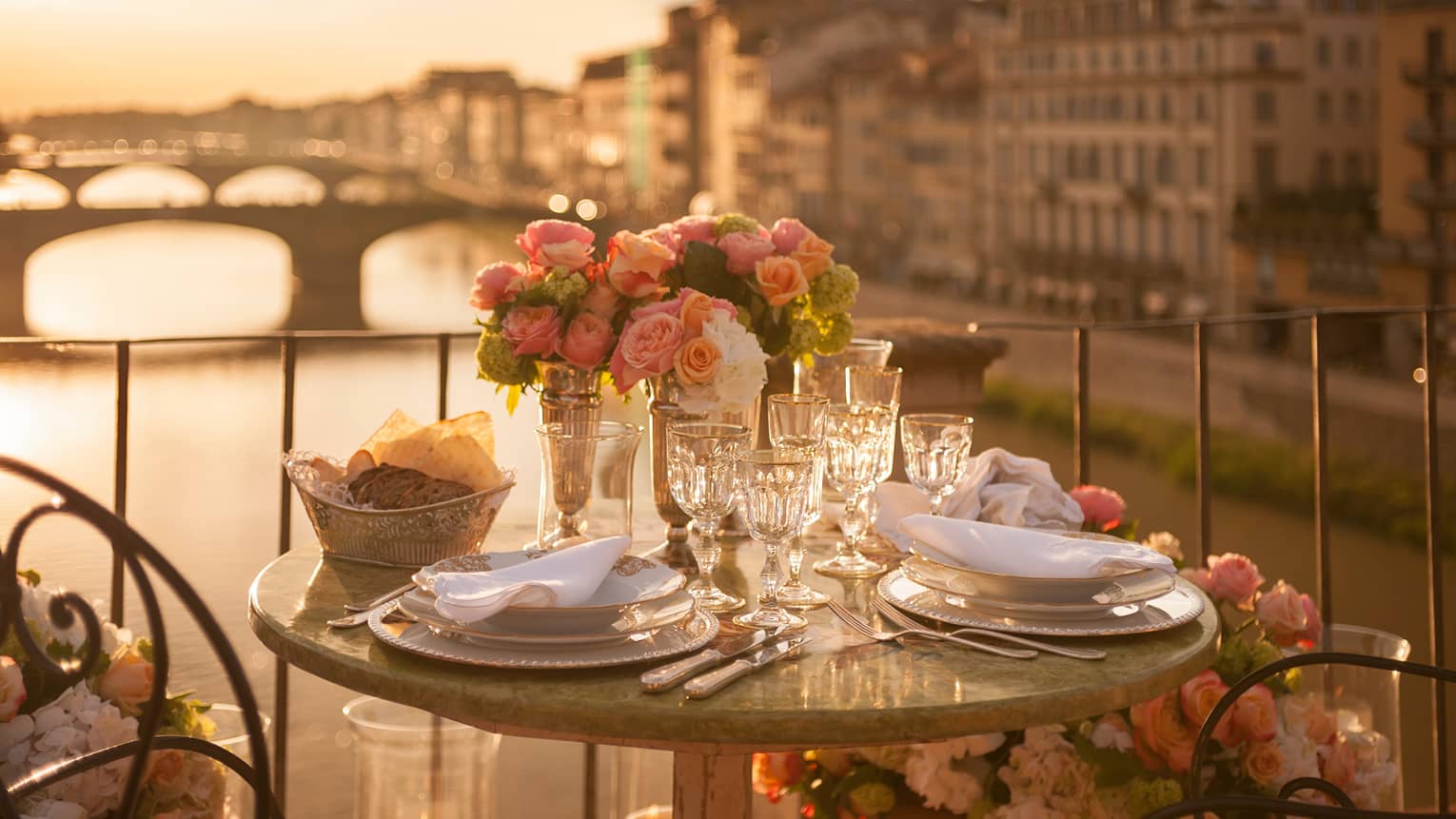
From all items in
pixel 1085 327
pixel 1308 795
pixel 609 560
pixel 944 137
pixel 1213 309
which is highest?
pixel 944 137

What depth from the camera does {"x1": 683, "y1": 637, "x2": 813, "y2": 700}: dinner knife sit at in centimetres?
138

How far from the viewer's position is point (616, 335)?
1925 mm

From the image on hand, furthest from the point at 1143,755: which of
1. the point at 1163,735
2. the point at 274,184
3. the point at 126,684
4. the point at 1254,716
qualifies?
the point at 274,184

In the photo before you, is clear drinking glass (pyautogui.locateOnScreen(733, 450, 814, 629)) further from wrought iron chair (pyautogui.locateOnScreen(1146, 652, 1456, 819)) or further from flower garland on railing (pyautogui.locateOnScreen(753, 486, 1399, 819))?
flower garland on railing (pyautogui.locateOnScreen(753, 486, 1399, 819))

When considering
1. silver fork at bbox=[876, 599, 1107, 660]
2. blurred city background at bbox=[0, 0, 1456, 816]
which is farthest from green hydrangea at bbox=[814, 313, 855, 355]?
blurred city background at bbox=[0, 0, 1456, 816]

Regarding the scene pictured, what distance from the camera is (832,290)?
80.3 inches

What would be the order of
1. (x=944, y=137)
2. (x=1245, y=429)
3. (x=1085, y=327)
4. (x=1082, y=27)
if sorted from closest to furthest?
(x=1085, y=327), (x=1245, y=429), (x=1082, y=27), (x=944, y=137)

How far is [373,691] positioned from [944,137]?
130 ft

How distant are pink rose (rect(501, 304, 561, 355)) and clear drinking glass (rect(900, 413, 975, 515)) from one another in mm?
400

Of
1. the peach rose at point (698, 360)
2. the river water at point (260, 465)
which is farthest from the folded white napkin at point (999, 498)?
the river water at point (260, 465)

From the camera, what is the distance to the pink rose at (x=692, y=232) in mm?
2002

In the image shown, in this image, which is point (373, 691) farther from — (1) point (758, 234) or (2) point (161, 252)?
(2) point (161, 252)

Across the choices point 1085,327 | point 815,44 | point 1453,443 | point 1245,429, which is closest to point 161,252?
point 815,44

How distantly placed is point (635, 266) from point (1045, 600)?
23.3 inches
